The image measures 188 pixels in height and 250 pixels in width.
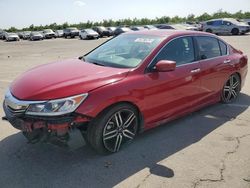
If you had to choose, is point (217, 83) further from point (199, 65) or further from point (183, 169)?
point (183, 169)

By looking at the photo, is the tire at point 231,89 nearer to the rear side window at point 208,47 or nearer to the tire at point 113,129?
the rear side window at point 208,47

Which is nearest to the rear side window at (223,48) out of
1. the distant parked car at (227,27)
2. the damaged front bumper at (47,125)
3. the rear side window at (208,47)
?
the rear side window at (208,47)

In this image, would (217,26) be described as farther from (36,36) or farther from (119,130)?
(119,130)

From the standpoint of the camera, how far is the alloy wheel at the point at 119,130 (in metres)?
3.93

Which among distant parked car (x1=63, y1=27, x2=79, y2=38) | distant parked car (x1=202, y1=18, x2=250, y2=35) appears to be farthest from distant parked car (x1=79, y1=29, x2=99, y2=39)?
distant parked car (x1=202, y1=18, x2=250, y2=35)

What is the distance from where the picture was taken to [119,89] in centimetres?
386

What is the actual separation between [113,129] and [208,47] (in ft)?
8.68

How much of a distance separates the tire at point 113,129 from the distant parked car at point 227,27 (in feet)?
95.5

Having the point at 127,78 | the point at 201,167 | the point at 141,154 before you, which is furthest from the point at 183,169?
the point at 127,78

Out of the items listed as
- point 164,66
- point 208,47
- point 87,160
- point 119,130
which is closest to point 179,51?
point 164,66

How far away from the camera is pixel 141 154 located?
4090mm

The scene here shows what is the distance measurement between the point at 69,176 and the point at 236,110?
145 inches

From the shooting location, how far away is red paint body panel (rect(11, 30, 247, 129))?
3674 mm

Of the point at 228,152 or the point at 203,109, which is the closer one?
the point at 228,152
